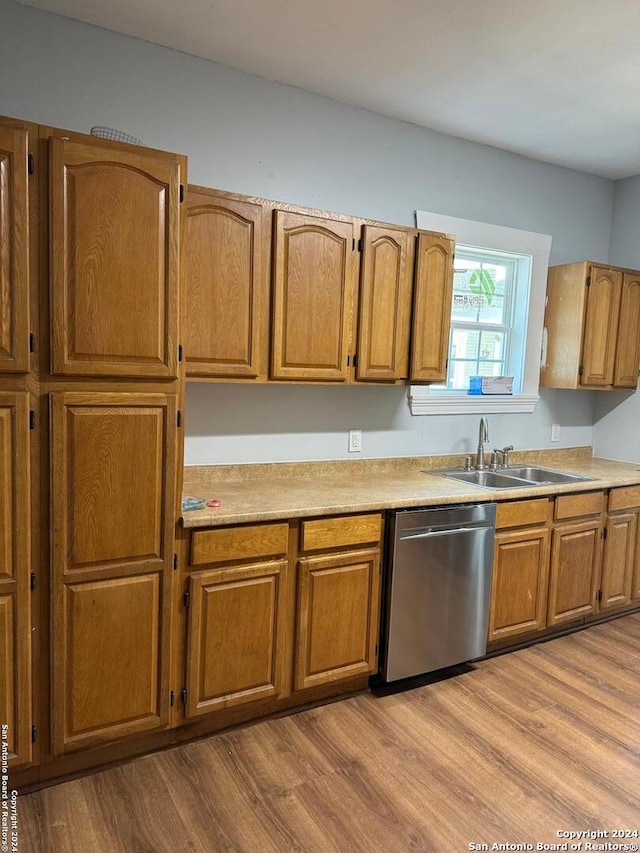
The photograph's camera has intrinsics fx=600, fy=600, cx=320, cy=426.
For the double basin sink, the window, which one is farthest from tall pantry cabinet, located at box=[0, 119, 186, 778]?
the window

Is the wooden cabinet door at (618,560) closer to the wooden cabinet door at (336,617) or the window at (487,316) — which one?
the window at (487,316)

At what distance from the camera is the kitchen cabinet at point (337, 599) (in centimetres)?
246

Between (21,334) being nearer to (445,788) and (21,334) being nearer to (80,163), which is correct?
(80,163)

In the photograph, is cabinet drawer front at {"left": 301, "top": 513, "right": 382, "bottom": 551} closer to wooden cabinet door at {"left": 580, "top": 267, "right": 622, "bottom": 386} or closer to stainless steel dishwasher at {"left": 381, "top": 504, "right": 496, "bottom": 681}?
stainless steel dishwasher at {"left": 381, "top": 504, "right": 496, "bottom": 681}

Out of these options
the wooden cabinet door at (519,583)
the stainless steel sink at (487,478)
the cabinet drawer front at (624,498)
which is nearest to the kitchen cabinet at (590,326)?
the cabinet drawer front at (624,498)

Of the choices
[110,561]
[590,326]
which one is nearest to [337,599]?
[110,561]

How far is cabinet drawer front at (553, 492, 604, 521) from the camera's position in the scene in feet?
10.5

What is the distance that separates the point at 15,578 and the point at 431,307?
7.07 ft

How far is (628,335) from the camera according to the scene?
390 cm

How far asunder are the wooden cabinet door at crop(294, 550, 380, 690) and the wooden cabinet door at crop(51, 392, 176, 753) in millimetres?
579

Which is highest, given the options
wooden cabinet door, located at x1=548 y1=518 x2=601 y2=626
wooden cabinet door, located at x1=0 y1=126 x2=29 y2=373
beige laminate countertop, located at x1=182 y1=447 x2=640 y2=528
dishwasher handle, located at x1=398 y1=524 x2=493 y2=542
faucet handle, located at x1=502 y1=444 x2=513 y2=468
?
wooden cabinet door, located at x1=0 y1=126 x2=29 y2=373

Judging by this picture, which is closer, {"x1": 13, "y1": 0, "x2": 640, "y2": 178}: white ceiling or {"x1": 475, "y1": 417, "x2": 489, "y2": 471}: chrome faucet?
{"x1": 13, "y1": 0, "x2": 640, "y2": 178}: white ceiling

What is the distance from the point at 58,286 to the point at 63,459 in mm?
541

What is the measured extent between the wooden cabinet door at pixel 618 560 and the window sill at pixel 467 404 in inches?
34.0
